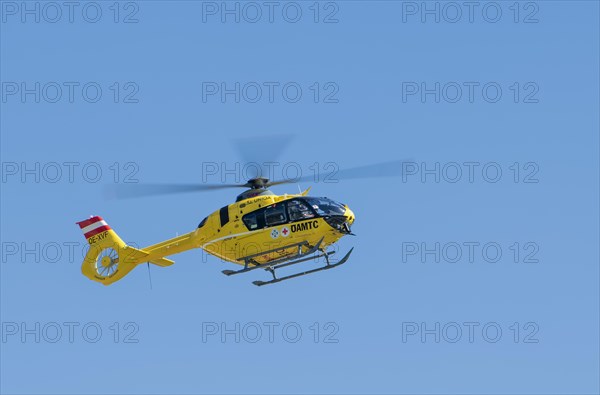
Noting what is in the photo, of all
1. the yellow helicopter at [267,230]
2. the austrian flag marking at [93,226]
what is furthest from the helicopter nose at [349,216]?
the austrian flag marking at [93,226]

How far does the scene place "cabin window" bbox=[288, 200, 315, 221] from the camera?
32.6 metres

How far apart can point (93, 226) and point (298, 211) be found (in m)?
8.06

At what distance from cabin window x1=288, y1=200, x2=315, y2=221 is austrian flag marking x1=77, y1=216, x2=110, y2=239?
7265 mm

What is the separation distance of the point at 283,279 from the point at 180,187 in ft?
13.3

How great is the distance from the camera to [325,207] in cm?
3266

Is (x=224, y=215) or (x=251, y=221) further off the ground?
(x=224, y=215)

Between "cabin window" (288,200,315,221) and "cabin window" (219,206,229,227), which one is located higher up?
"cabin window" (219,206,229,227)

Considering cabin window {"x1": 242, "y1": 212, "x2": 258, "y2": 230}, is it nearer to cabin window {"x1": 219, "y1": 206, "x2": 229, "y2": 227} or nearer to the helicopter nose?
cabin window {"x1": 219, "y1": 206, "x2": 229, "y2": 227}

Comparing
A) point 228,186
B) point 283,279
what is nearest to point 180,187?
point 228,186

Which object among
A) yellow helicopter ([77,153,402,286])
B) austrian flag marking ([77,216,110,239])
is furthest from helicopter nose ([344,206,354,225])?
austrian flag marking ([77,216,110,239])

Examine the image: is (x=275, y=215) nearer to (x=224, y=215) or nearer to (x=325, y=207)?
(x=325, y=207)

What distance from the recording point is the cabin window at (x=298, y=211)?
32.6 m

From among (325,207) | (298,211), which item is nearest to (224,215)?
(298,211)

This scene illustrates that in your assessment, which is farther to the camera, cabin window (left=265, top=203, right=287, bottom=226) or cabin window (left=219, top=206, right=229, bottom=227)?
cabin window (left=219, top=206, right=229, bottom=227)
